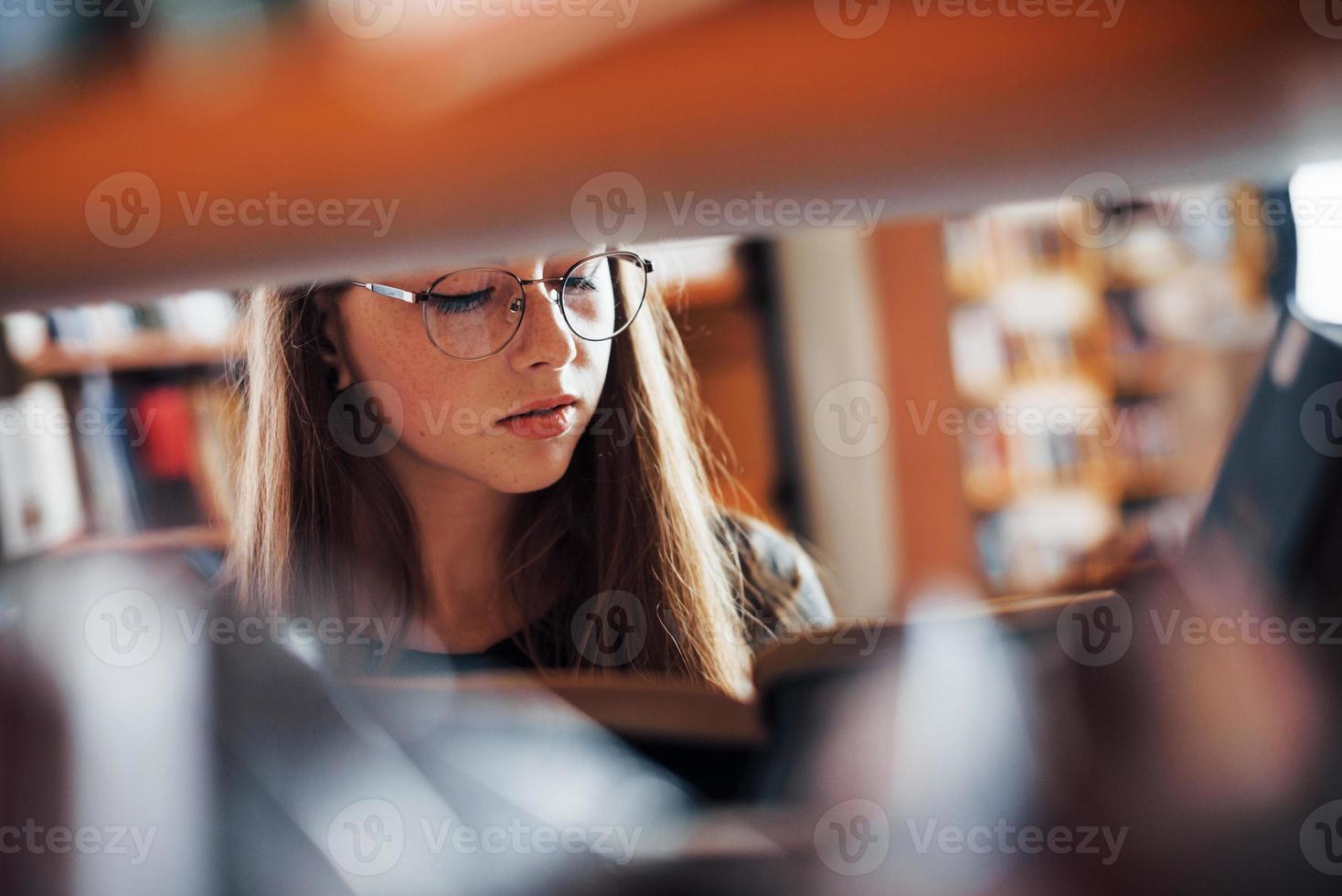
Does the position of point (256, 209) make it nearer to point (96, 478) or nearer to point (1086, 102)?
point (1086, 102)

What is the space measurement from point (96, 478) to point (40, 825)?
1.66ft

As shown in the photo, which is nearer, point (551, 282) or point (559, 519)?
point (551, 282)

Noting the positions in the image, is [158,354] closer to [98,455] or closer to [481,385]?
[98,455]

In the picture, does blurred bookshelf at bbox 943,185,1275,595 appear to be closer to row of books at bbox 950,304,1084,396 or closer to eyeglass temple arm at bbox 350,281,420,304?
row of books at bbox 950,304,1084,396

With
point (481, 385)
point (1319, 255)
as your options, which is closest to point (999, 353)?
point (1319, 255)

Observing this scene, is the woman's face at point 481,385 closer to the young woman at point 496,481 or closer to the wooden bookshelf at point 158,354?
the young woman at point 496,481

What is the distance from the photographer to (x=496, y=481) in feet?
1.87

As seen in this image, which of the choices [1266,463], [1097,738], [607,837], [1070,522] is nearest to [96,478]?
[607,837]

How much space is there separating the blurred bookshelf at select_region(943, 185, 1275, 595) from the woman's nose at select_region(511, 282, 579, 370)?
220cm

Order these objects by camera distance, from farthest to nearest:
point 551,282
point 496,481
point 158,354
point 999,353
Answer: point 999,353
point 158,354
point 496,481
point 551,282

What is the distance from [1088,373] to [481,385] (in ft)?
8.46

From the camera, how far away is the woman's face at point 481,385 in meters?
0.50

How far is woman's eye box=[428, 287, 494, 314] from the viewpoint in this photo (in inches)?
18.4

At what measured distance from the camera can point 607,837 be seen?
1.61 ft
